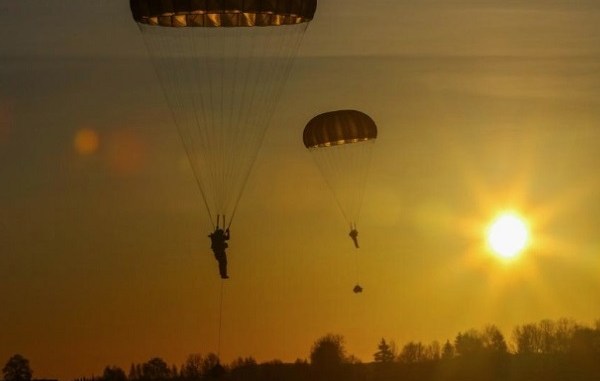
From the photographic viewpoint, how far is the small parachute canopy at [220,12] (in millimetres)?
77688

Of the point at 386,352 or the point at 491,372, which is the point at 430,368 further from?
the point at 386,352

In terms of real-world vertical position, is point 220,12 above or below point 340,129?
below

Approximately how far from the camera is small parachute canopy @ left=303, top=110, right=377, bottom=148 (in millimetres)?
94688

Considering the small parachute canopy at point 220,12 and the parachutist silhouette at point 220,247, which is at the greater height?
the small parachute canopy at point 220,12

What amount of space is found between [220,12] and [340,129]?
18.3 meters

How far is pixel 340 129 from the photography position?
311 feet

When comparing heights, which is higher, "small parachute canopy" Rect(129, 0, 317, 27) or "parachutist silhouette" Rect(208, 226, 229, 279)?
"small parachute canopy" Rect(129, 0, 317, 27)

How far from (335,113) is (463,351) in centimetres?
8619

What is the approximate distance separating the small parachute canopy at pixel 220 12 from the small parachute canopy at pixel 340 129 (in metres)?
14.9

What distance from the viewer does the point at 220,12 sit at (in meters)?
77.7

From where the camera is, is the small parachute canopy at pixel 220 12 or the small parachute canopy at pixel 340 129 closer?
the small parachute canopy at pixel 220 12

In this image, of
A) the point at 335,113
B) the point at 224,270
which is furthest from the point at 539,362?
the point at 224,270

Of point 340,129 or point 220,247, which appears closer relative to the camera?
point 220,247

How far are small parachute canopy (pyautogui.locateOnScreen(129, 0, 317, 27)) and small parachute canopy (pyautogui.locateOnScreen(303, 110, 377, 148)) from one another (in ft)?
48.9
